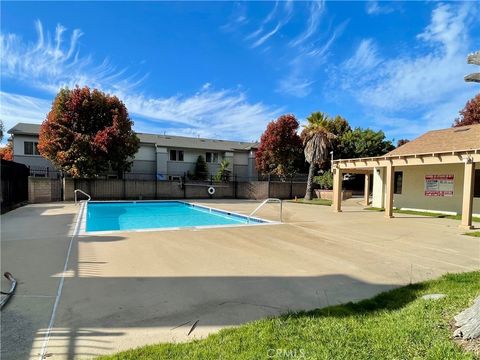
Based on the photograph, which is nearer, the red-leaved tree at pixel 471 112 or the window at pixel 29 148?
the window at pixel 29 148

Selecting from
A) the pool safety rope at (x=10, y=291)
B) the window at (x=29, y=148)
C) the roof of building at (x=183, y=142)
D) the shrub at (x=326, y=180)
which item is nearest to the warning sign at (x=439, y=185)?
the shrub at (x=326, y=180)

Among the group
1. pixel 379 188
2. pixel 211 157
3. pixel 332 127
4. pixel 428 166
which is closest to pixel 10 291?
pixel 428 166

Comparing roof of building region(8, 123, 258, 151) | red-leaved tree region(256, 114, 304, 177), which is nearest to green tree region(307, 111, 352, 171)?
red-leaved tree region(256, 114, 304, 177)

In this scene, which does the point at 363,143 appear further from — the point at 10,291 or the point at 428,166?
the point at 10,291

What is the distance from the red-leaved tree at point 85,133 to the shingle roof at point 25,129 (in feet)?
17.2

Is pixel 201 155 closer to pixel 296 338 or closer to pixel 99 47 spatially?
pixel 99 47

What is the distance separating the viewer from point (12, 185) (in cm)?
1547

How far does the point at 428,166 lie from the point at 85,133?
2211 cm

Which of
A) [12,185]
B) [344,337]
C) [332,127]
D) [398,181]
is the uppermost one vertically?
[332,127]

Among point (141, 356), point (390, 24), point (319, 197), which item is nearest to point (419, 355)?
point (141, 356)

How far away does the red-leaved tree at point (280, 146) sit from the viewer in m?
27.3

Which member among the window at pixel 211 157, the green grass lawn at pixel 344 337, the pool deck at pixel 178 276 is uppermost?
the window at pixel 211 157

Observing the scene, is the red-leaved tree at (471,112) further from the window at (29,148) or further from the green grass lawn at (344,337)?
the window at (29,148)

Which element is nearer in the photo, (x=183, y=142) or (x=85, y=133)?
(x=85, y=133)
